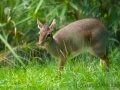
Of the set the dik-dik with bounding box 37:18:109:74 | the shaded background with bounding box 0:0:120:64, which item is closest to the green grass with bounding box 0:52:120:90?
the dik-dik with bounding box 37:18:109:74

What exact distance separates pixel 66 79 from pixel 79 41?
1.65 m

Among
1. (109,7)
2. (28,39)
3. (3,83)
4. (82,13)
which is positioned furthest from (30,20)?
(3,83)

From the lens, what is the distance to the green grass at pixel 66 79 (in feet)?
19.7

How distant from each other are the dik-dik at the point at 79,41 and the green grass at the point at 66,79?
0.55 metres

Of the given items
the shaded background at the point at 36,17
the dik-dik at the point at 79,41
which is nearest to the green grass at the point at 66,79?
the dik-dik at the point at 79,41

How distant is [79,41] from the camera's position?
776cm

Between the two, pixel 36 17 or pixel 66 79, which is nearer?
pixel 66 79

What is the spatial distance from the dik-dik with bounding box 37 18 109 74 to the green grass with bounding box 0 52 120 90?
21.5 inches

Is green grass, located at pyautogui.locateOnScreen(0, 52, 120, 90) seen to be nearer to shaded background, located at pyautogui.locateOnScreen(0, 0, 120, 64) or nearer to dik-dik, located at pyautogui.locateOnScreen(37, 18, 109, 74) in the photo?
dik-dik, located at pyautogui.locateOnScreen(37, 18, 109, 74)

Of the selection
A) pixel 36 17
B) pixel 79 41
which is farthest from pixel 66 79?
pixel 36 17

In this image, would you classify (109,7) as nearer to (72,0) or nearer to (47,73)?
(72,0)

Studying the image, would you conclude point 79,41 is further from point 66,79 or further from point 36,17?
point 36,17

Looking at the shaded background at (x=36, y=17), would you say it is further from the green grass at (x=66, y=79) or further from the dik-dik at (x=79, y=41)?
the green grass at (x=66, y=79)

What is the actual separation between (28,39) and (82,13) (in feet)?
4.30
